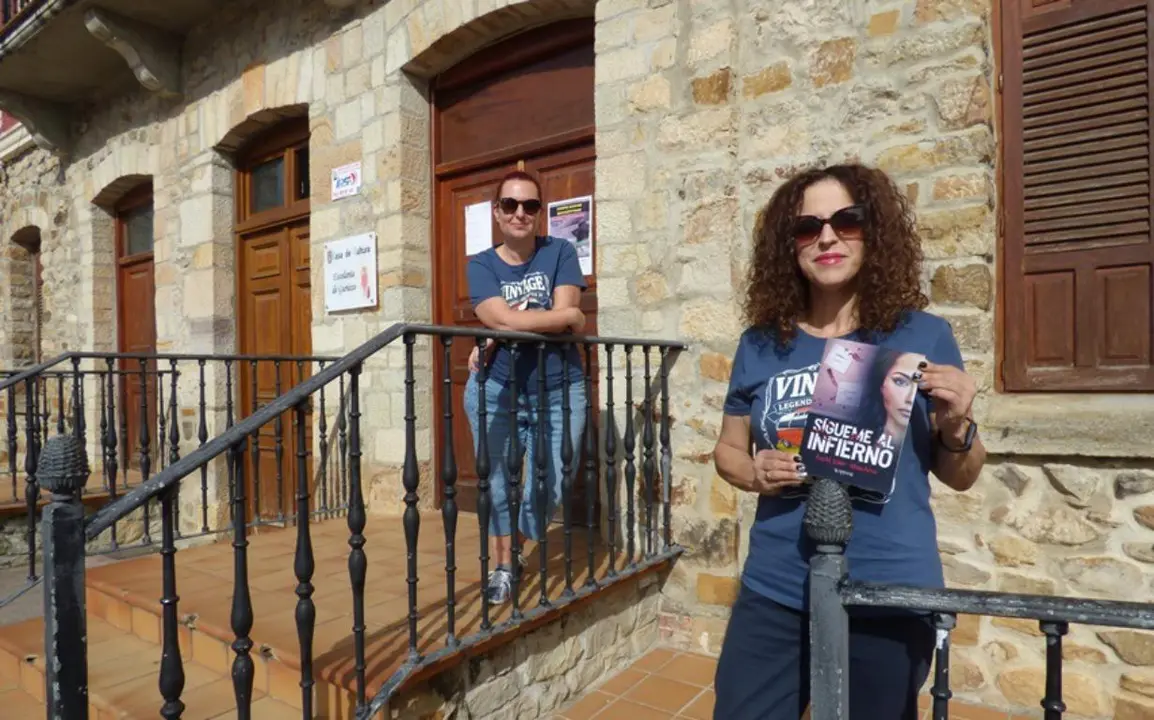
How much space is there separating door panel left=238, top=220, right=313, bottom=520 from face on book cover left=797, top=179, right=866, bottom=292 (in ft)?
14.0

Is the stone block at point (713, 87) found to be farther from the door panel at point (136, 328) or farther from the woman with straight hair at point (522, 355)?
the door panel at point (136, 328)

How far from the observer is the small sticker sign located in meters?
4.36

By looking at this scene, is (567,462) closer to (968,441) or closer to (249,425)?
(249,425)

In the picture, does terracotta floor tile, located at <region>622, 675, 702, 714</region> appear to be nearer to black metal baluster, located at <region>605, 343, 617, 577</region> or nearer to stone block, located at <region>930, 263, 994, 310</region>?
black metal baluster, located at <region>605, 343, 617, 577</region>

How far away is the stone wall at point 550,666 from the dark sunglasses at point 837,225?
166 cm

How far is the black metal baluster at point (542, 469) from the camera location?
238 cm

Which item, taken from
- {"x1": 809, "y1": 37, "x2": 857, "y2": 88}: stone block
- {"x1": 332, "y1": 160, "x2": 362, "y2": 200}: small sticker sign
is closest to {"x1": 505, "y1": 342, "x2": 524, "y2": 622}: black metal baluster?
{"x1": 809, "y1": 37, "x2": 857, "y2": 88}: stone block

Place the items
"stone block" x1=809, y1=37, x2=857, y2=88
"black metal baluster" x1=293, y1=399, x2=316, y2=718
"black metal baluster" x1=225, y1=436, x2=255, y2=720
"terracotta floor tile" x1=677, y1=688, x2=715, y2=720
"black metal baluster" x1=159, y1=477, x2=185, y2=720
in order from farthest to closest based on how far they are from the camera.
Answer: "stone block" x1=809, y1=37, x2=857, y2=88, "terracotta floor tile" x1=677, y1=688, x2=715, y2=720, "black metal baluster" x1=293, y1=399, x2=316, y2=718, "black metal baluster" x1=225, y1=436, x2=255, y2=720, "black metal baluster" x1=159, y1=477, x2=185, y2=720

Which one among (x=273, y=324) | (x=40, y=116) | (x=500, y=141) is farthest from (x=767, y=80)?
(x=40, y=116)

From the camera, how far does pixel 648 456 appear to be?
2951 millimetres

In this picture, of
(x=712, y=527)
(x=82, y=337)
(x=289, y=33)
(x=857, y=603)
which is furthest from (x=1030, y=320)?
(x=82, y=337)

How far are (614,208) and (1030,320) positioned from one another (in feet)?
5.72

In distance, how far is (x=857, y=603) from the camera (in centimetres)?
111

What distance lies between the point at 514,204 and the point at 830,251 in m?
1.31
